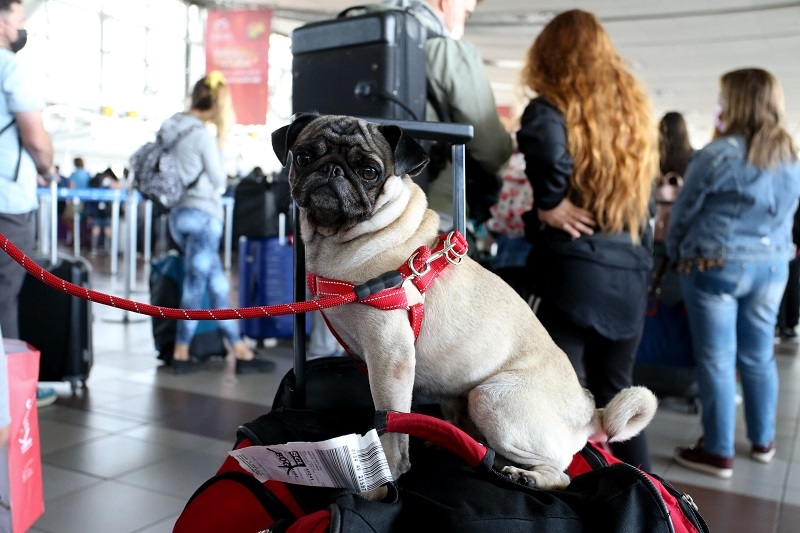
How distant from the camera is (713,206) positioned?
389cm

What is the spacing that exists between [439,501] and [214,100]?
4757 millimetres

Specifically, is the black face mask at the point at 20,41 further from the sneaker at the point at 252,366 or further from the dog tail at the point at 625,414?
the dog tail at the point at 625,414

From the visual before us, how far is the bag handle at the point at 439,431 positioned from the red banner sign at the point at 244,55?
10.7 m

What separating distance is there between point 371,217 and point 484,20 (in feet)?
50.6

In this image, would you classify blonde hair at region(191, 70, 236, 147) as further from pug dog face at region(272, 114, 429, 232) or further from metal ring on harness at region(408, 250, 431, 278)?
metal ring on harness at region(408, 250, 431, 278)

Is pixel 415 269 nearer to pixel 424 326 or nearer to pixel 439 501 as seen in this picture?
pixel 424 326

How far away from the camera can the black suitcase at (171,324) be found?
5602mm

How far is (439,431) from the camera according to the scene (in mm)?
1367

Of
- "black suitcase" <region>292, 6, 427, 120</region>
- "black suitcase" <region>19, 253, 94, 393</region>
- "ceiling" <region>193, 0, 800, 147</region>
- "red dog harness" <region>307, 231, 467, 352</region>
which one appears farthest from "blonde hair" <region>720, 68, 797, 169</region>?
"ceiling" <region>193, 0, 800, 147</region>

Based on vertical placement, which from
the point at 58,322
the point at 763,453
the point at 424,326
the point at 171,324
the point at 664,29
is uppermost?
the point at 664,29

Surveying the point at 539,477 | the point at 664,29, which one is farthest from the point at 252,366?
the point at 664,29

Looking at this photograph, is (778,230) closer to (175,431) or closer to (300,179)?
(300,179)

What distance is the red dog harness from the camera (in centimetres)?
160

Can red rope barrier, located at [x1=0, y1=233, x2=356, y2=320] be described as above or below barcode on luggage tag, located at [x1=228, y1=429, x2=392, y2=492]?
above
